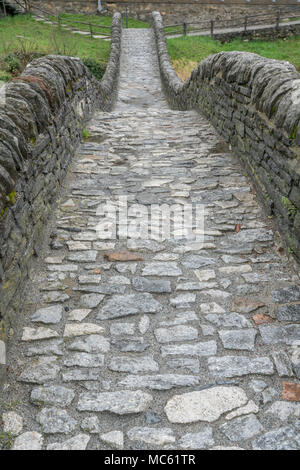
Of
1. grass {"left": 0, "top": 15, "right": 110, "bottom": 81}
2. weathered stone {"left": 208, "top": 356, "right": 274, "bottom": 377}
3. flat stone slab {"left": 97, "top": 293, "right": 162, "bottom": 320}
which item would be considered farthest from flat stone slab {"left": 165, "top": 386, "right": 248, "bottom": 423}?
grass {"left": 0, "top": 15, "right": 110, "bottom": 81}

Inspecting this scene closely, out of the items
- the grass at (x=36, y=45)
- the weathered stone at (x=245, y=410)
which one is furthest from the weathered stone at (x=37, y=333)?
the grass at (x=36, y=45)

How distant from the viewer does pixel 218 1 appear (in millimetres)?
25438

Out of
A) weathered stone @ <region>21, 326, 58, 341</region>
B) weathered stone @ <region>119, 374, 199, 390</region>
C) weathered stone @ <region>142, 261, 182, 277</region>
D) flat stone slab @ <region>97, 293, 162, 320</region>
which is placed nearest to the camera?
weathered stone @ <region>119, 374, 199, 390</region>

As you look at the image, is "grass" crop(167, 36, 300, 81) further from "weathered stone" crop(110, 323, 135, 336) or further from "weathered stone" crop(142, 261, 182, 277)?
"weathered stone" crop(110, 323, 135, 336)

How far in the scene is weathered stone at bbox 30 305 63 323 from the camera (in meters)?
2.98

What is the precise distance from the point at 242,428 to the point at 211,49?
20.6 m

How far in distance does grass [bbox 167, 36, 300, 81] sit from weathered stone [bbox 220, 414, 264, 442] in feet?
52.2

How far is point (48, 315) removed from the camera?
3.03m

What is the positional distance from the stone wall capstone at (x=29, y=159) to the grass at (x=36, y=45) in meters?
6.51

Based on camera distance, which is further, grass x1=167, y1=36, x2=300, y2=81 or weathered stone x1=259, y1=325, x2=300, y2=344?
grass x1=167, y1=36, x2=300, y2=81

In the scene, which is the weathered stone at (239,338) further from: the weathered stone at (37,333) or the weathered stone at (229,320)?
the weathered stone at (37,333)

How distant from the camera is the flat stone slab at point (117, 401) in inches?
91.5

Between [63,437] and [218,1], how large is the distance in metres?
28.8

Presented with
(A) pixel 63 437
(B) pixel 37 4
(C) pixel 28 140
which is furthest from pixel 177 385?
(B) pixel 37 4
